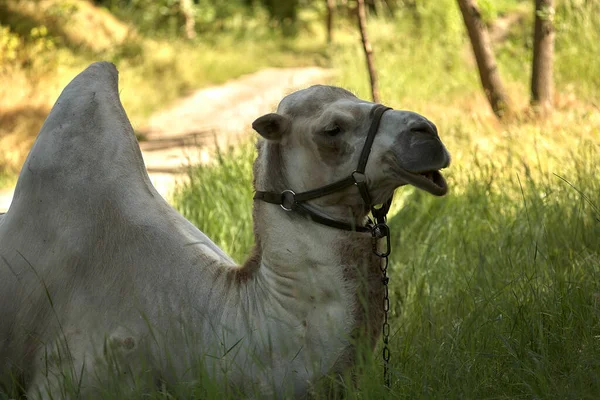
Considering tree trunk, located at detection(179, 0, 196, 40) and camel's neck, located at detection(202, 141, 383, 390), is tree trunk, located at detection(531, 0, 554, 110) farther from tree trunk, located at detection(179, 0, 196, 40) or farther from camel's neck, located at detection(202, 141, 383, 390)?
tree trunk, located at detection(179, 0, 196, 40)

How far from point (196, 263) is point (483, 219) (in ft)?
8.99

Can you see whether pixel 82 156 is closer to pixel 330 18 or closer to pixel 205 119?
pixel 205 119

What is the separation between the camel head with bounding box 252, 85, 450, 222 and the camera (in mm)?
2945

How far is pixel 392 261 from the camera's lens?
546 cm

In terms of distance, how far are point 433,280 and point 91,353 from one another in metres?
2.10

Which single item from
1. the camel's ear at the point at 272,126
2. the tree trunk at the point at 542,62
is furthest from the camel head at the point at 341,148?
the tree trunk at the point at 542,62

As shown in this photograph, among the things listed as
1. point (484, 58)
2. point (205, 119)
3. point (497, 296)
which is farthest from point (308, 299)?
point (205, 119)

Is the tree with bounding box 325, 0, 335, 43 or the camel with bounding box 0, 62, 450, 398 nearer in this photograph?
the camel with bounding box 0, 62, 450, 398

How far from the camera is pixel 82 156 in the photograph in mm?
3459

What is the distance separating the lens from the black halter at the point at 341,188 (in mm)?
3051

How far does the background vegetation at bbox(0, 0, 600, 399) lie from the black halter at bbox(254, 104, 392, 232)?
0.47 meters

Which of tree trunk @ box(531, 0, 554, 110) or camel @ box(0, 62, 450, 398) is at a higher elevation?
tree trunk @ box(531, 0, 554, 110)

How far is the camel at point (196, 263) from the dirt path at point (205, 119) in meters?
4.99

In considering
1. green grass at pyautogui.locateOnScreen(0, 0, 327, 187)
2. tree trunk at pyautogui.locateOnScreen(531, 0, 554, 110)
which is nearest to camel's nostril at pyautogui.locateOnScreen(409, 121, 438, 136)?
tree trunk at pyautogui.locateOnScreen(531, 0, 554, 110)
